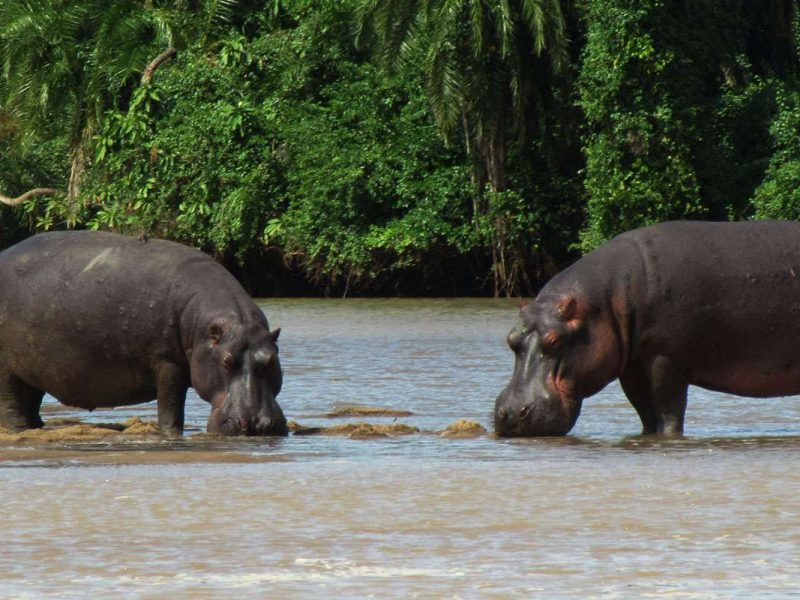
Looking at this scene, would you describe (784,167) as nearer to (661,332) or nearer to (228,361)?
(661,332)

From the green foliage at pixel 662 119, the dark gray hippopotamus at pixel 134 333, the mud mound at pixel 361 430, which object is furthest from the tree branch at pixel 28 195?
the mud mound at pixel 361 430

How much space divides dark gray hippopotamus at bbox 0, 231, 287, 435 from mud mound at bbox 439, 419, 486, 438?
834 millimetres

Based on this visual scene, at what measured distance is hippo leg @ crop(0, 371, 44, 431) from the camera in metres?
9.95

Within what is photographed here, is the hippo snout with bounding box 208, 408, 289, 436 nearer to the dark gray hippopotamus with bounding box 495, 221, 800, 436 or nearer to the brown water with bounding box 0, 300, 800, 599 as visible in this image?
the brown water with bounding box 0, 300, 800, 599

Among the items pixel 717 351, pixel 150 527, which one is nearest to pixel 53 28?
pixel 717 351

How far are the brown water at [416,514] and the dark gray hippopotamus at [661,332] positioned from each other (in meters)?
0.26

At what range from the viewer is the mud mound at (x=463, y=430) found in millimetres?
9211

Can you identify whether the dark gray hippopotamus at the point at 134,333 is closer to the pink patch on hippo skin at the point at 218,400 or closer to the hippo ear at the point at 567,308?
the pink patch on hippo skin at the point at 218,400

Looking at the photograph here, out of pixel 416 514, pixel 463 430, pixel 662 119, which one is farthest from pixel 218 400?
pixel 662 119

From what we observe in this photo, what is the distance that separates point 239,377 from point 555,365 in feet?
5.20

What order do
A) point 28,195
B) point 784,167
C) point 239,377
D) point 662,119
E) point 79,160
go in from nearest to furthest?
Answer: 1. point 239,377
2. point 784,167
3. point 662,119
4. point 79,160
5. point 28,195

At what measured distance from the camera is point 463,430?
9.31 meters

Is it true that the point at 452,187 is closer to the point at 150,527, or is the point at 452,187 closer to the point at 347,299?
the point at 347,299

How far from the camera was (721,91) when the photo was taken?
2822 centimetres
